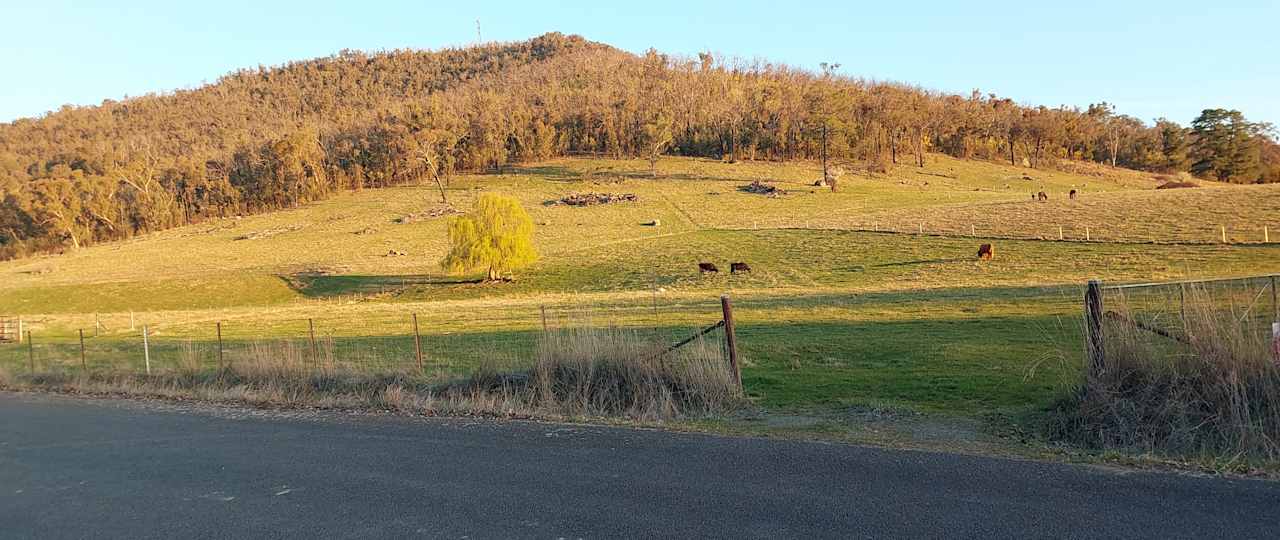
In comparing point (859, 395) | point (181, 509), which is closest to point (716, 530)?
point (181, 509)

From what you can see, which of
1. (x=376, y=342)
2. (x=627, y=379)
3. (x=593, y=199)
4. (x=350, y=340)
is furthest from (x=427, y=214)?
(x=627, y=379)

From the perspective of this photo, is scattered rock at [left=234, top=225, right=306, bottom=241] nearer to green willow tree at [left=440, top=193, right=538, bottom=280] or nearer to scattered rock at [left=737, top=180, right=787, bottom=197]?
green willow tree at [left=440, top=193, right=538, bottom=280]

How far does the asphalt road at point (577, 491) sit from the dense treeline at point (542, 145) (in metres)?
106

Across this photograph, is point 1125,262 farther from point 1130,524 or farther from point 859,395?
point 1130,524

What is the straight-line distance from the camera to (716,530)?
5.79m

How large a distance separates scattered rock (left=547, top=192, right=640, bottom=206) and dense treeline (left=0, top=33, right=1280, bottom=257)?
875 inches

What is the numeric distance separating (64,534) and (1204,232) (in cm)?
5158

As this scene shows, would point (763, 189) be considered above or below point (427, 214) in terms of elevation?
above

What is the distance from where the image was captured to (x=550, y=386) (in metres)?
11.5

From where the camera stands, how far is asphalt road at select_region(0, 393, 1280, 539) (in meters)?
5.81

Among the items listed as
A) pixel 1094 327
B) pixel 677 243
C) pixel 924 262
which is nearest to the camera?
pixel 1094 327

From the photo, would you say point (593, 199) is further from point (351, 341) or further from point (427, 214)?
point (351, 341)

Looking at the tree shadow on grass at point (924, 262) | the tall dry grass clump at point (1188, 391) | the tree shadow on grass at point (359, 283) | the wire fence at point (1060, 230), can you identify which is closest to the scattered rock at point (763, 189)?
the wire fence at point (1060, 230)

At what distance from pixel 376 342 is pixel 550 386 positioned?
48.7 feet
